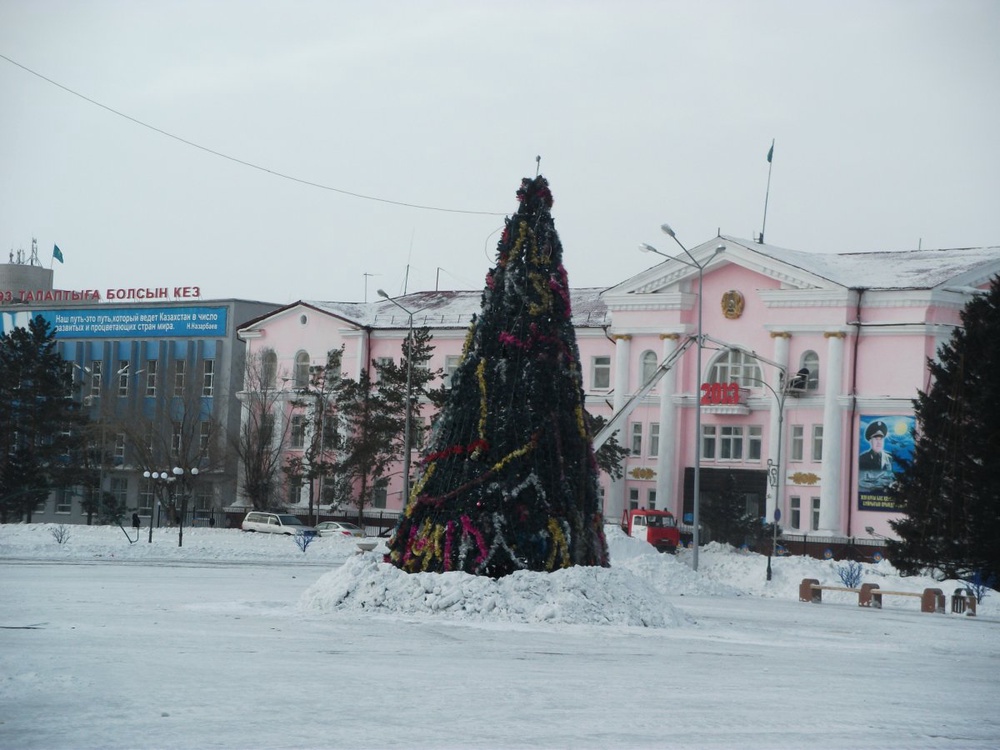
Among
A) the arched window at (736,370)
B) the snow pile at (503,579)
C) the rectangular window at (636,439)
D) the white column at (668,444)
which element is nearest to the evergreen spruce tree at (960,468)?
the snow pile at (503,579)

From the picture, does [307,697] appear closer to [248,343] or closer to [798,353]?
[798,353]

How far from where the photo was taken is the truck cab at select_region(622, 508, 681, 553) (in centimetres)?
5356

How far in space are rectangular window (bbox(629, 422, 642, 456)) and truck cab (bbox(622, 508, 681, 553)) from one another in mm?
8506

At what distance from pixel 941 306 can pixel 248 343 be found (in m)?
37.1

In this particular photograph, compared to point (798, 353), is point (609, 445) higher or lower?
lower

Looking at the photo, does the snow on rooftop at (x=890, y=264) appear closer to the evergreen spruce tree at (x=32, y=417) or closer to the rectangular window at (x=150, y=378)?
the evergreen spruce tree at (x=32, y=417)

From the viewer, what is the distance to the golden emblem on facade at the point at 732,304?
199 feet

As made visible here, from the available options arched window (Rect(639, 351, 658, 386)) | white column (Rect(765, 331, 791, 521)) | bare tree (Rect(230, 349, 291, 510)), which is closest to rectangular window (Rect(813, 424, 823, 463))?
white column (Rect(765, 331, 791, 521))

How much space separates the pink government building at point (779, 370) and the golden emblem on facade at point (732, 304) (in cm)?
5

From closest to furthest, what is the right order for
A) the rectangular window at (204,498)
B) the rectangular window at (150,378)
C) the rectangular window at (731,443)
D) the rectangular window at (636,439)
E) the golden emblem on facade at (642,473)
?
the rectangular window at (731,443), the golden emblem on facade at (642,473), the rectangular window at (636,439), the rectangular window at (204,498), the rectangular window at (150,378)

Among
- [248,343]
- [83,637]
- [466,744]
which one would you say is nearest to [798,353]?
[248,343]

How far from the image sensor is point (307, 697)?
12.3 meters

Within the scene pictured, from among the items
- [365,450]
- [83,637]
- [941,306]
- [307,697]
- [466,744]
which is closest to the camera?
[466,744]

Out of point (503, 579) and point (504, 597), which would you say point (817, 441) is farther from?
point (504, 597)
